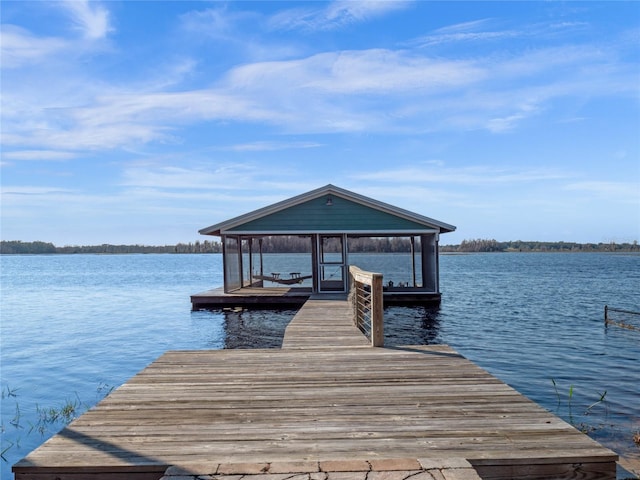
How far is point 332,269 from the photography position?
59.0 feet

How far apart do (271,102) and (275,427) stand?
471 inches

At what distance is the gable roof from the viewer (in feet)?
55.5

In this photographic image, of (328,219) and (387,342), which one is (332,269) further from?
(387,342)

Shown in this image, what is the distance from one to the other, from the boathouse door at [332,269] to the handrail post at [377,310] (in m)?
9.82

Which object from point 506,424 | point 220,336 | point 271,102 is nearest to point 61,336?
point 220,336

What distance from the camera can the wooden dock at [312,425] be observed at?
10.3ft

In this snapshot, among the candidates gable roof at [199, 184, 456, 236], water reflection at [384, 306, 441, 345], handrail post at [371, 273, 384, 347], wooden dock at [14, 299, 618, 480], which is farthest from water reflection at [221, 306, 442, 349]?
wooden dock at [14, 299, 618, 480]

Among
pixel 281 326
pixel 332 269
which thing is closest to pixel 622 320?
pixel 332 269

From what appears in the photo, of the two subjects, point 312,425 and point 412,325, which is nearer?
point 312,425

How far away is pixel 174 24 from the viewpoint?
35.9 ft

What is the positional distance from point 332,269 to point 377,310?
11.4m

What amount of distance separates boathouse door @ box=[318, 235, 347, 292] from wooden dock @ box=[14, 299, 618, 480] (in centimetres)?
1130

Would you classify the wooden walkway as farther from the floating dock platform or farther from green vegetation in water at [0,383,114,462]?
the floating dock platform

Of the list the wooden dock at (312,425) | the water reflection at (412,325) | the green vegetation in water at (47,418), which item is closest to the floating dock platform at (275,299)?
the water reflection at (412,325)
